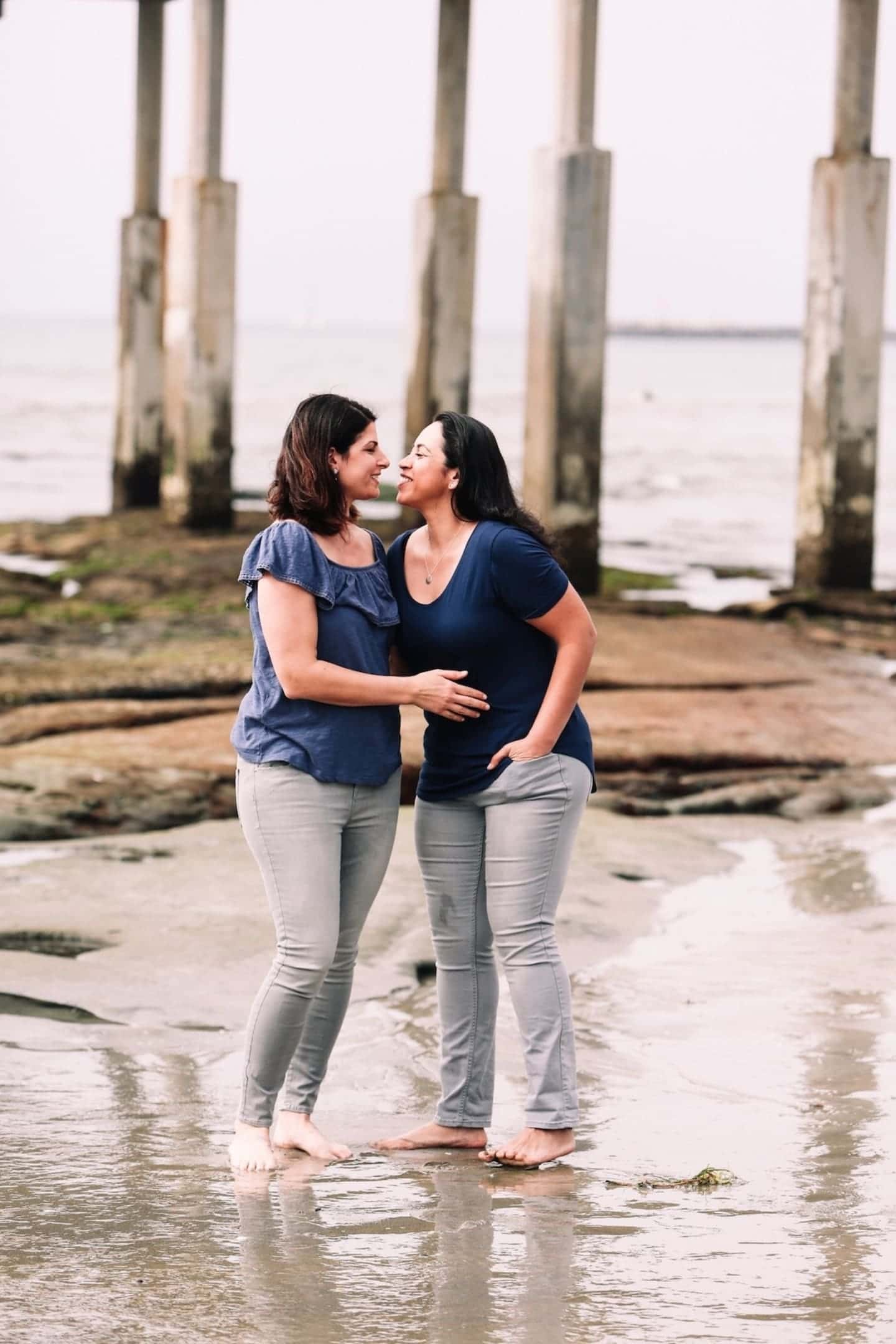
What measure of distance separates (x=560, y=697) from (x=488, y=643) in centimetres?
18

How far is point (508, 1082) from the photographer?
14.9ft

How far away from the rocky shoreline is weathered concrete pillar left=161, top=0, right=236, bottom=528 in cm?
292

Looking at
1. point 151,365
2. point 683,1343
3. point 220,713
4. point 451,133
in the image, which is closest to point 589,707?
point 220,713

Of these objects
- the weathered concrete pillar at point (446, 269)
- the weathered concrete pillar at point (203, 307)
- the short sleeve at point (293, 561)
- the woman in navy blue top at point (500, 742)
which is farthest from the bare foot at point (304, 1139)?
the weathered concrete pillar at point (203, 307)

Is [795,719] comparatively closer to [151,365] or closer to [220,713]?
[220,713]

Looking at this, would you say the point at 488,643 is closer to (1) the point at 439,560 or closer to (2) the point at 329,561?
(1) the point at 439,560

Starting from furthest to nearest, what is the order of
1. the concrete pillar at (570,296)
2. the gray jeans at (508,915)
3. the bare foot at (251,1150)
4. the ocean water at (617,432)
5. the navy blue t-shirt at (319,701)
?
the ocean water at (617,432) → the concrete pillar at (570,296) → the gray jeans at (508,915) → the navy blue t-shirt at (319,701) → the bare foot at (251,1150)

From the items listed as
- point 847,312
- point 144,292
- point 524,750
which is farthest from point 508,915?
point 144,292

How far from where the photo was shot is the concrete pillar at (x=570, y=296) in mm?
12805

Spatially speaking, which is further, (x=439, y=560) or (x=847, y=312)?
(x=847, y=312)

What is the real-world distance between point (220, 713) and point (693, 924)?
3.30m

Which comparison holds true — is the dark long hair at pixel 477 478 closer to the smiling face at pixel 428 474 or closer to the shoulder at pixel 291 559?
the smiling face at pixel 428 474

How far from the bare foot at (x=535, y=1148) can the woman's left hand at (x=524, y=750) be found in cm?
72

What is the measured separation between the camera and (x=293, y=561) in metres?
3.84
